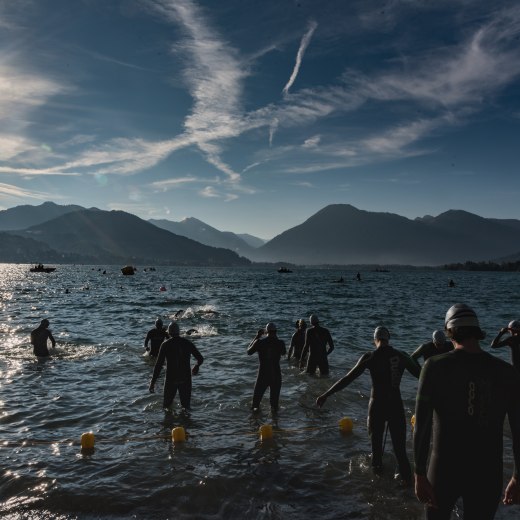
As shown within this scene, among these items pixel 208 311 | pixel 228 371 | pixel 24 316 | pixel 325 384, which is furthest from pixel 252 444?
pixel 24 316

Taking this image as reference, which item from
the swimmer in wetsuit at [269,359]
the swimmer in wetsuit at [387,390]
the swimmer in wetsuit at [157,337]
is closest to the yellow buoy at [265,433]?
the swimmer in wetsuit at [269,359]

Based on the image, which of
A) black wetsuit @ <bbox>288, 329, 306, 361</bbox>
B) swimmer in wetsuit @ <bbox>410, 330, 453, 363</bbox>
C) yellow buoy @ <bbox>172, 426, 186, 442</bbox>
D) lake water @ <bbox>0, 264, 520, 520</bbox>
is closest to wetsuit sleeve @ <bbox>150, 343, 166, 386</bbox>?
lake water @ <bbox>0, 264, 520, 520</bbox>

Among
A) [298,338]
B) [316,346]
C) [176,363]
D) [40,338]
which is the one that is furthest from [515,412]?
[40,338]

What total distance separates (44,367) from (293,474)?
12.2m

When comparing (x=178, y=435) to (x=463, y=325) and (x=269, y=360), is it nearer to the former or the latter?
(x=269, y=360)

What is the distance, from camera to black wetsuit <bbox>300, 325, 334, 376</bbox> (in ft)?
46.0

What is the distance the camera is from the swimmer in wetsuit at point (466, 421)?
383cm

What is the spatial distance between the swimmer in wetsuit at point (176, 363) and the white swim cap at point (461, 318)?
738 centimetres

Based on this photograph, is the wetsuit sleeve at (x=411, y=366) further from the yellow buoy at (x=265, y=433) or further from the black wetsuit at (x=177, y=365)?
the black wetsuit at (x=177, y=365)

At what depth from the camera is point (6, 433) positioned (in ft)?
31.3

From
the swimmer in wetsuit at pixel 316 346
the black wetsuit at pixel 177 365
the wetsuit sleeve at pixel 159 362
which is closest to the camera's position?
the wetsuit sleeve at pixel 159 362

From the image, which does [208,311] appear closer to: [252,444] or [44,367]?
[44,367]

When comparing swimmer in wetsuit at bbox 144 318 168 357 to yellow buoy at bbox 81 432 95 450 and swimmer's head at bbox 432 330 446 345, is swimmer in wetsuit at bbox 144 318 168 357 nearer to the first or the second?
yellow buoy at bbox 81 432 95 450

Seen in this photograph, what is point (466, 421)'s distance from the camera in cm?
386
